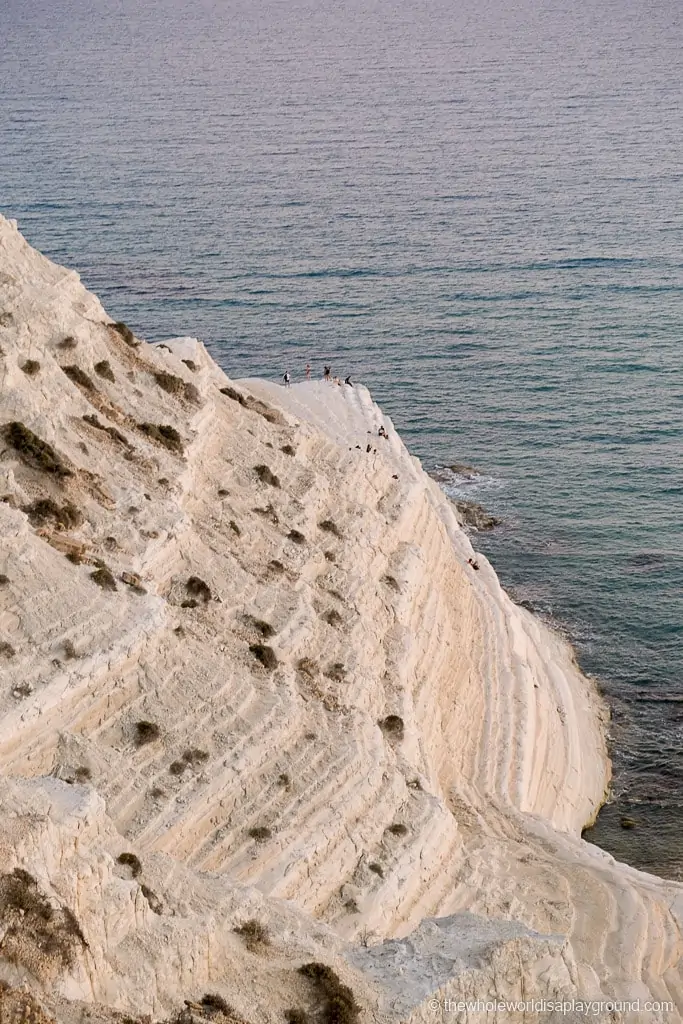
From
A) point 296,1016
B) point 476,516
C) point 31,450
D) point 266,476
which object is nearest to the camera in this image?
point 296,1016

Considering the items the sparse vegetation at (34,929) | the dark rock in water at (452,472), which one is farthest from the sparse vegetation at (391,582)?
the dark rock in water at (452,472)

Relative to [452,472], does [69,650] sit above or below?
above

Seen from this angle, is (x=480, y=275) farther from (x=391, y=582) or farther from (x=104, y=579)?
(x=104, y=579)

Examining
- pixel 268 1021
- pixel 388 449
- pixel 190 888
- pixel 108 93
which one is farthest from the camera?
pixel 108 93

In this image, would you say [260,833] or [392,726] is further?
[392,726]

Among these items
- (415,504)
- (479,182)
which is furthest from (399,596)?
(479,182)

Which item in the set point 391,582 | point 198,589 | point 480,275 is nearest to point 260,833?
point 198,589

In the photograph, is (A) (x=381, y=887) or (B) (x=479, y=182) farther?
(B) (x=479, y=182)

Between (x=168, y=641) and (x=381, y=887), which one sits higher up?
(x=168, y=641)

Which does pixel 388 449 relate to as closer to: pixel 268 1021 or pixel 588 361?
pixel 588 361
